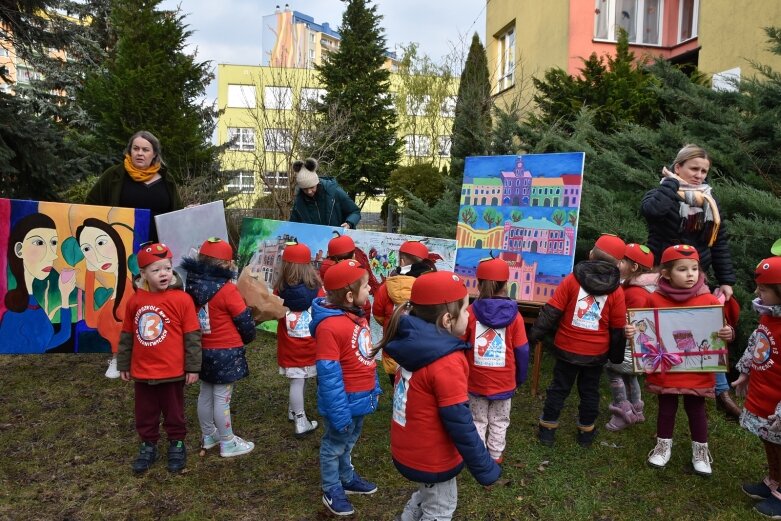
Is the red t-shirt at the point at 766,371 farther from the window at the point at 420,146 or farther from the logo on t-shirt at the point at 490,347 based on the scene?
the window at the point at 420,146

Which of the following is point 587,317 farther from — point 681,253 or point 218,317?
point 218,317

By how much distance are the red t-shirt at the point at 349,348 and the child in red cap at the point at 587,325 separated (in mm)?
1417

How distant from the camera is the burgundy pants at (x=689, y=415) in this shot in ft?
12.1

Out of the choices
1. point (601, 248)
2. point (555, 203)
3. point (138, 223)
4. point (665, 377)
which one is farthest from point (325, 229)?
point (665, 377)

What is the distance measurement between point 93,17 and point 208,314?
20.0 m

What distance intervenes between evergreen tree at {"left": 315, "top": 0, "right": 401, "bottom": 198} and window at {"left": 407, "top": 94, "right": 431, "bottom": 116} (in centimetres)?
349

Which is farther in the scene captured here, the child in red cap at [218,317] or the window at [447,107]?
the window at [447,107]

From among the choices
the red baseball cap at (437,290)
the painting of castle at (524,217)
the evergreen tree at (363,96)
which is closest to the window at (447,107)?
the evergreen tree at (363,96)

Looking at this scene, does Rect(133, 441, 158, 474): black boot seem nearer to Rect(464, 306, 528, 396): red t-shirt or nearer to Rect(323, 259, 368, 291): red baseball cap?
Rect(323, 259, 368, 291): red baseball cap

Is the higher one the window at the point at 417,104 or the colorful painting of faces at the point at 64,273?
the window at the point at 417,104

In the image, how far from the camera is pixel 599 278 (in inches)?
153

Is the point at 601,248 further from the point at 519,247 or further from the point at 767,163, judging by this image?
the point at 767,163

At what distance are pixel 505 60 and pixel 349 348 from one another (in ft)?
62.2

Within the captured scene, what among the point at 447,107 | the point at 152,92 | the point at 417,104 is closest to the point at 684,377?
the point at 152,92
